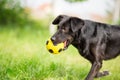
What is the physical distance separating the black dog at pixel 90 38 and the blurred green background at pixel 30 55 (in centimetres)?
48

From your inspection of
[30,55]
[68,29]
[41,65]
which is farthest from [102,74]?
[30,55]

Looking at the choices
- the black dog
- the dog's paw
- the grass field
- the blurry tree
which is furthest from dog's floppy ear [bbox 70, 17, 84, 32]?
the blurry tree

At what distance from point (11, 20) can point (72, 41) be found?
5.30m

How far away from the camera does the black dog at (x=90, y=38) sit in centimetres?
579

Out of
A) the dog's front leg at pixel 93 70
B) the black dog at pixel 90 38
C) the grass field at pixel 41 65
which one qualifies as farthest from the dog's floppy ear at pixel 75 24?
the grass field at pixel 41 65

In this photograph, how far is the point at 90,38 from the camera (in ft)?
19.6

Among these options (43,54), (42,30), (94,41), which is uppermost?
(94,41)

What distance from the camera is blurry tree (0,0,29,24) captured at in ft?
35.4

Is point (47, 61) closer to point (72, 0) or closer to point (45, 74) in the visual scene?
point (45, 74)

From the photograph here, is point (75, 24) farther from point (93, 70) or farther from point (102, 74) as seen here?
point (102, 74)

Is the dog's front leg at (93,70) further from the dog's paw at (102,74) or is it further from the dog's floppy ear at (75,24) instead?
the dog's floppy ear at (75,24)

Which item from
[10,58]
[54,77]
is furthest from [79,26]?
[10,58]

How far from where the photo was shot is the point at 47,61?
22.5 feet

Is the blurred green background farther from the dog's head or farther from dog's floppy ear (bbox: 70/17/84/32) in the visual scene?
dog's floppy ear (bbox: 70/17/84/32)
